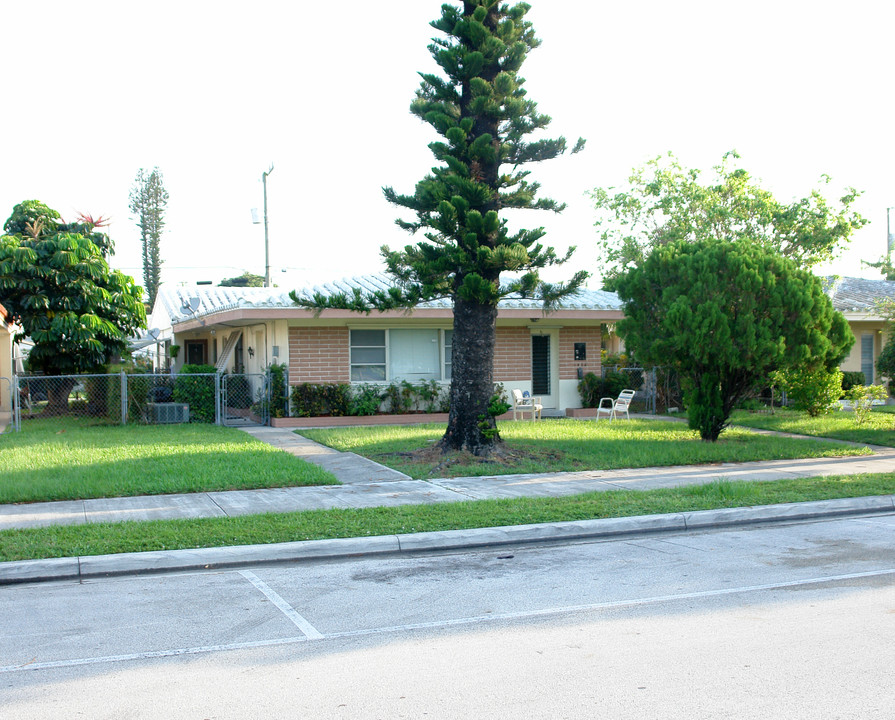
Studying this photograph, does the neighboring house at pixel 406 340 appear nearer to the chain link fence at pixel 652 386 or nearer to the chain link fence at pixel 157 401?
the chain link fence at pixel 652 386

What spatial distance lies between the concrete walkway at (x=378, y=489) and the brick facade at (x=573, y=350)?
9.51 m

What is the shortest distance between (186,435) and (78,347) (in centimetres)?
762

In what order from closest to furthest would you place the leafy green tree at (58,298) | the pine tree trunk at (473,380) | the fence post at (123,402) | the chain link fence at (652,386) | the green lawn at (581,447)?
1. the green lawn at (581,447)
2. the pine tree trunk at (473,380)
3. the fence post at (123,402)
4. the leafy green tree at (58,298)
5. the chain link fence at (652,386)

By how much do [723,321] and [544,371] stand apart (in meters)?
8.93

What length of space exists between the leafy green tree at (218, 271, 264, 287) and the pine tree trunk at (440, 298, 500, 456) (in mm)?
41221

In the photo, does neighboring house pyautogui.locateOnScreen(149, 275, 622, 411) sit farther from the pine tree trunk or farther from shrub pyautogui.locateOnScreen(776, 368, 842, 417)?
the pine tree trunk

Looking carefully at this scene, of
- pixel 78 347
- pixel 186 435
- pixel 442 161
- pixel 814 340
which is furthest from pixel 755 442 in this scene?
pixel 78 347

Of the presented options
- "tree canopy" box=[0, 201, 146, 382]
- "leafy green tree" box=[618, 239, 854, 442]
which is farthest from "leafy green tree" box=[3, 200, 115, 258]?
"leafy green tree" box=[618, 239, 854, 442]

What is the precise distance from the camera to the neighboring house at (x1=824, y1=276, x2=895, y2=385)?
83.8 ft

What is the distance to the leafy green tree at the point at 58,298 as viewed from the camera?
2252cm

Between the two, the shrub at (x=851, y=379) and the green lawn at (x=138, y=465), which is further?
the shrub at (x=851, y=379)

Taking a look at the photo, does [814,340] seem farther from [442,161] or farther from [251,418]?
[251,418]

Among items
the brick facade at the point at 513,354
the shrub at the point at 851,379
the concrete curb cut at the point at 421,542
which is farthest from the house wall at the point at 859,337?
the concrete curb cut at the point at 421,542

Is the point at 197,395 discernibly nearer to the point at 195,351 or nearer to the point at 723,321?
→ the point at 723,321
